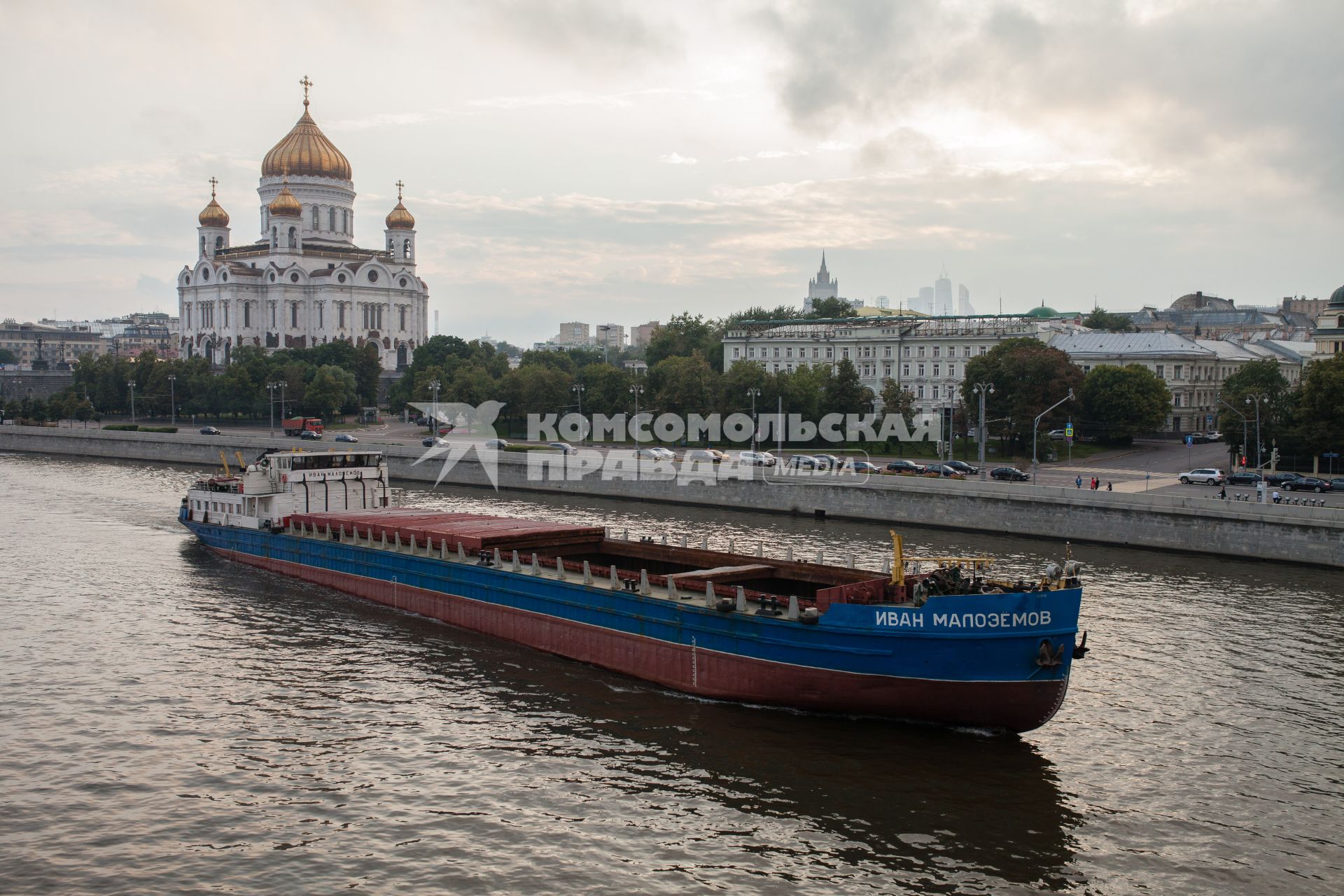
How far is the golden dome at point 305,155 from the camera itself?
13125 cm

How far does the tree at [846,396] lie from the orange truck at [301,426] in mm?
39598

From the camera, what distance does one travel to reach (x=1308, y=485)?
47.6 m

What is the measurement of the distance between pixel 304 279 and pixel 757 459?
9082cm

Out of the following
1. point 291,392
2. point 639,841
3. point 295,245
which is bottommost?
point 639,841

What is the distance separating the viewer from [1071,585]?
1917 centimetres

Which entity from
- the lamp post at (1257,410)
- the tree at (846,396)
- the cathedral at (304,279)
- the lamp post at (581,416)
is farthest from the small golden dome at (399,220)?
the lamp post at (1257,410)

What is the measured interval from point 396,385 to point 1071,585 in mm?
97618

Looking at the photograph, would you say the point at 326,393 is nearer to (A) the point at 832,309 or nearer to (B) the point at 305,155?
(B) the point at 305,155

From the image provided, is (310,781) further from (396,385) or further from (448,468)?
(396,385)

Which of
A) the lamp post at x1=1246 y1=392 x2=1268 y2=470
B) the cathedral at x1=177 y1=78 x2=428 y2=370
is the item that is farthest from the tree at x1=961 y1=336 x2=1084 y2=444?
the cathedral at x1=177 y1=78 x2=428 y2=370

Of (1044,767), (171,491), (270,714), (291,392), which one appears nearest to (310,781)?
(270,714)

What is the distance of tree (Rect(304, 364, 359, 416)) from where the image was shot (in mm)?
100312

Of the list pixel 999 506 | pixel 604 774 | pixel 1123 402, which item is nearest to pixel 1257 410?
pixel 1123 402

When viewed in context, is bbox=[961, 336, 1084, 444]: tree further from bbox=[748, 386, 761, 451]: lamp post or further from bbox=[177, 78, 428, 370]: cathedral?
bbox=[177, 78, 428, 370]: cathedral
